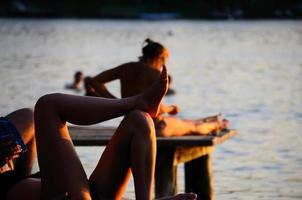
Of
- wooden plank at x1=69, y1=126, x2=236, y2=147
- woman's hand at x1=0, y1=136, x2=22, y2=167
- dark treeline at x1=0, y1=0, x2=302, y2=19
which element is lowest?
dark treeline at x1=0, y1=0, x2=302, y2=19

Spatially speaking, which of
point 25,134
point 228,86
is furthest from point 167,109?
point 228,86

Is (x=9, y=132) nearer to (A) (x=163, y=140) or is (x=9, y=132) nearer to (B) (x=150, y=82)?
(A) (x=163, y=140)

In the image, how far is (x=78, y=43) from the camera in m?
68.0

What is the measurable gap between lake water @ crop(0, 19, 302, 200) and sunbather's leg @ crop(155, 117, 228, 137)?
81cm

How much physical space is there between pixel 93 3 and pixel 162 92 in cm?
11440

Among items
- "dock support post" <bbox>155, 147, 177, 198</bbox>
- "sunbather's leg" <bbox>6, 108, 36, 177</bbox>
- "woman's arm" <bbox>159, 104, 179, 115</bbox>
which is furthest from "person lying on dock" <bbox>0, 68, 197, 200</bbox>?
"woman's arm" <bbox>159, 104, 179, 115</bbox>

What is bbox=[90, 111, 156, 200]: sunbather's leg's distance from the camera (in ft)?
21.9

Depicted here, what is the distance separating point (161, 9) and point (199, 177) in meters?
113

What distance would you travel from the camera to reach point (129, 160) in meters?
6.83

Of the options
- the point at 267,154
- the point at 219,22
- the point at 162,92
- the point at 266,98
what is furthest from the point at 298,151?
the point at 219,22

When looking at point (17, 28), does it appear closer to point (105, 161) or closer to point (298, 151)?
point (298, 151)

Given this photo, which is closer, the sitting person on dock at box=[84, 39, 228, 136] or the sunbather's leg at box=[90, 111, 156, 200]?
the sunbather's leg at box=[90, 111, 156, 200]

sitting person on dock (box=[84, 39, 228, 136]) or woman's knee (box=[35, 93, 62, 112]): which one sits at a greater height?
woman's knee (box=[35, 93, 62, 112])

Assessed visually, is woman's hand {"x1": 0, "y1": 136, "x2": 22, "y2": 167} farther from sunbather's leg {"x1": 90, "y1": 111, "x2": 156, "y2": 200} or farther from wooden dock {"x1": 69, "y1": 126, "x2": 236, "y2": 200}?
wooden dock {"x1": 69, "y1": 126, "x2": 236, "y2": 200}
